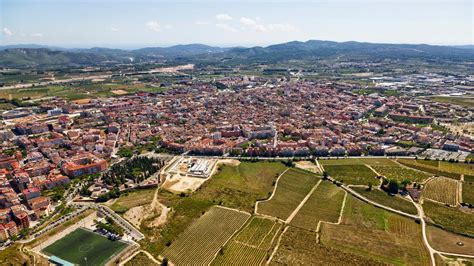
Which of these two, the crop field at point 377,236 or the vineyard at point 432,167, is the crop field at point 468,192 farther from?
the crop field at point 377,236

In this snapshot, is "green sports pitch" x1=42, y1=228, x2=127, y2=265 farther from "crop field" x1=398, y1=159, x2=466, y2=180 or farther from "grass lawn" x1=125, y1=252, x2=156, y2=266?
"crop field" x1=398, y1=159, x2=466, y2=180

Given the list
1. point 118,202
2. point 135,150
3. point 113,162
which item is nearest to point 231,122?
point 135,150

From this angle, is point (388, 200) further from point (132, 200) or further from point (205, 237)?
point (132, 200)

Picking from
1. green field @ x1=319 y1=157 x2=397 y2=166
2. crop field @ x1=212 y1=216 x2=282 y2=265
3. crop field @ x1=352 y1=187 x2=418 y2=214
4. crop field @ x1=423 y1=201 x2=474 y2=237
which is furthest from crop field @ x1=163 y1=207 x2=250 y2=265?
green field @ x1=319 y1=157 x2=397 y2=166

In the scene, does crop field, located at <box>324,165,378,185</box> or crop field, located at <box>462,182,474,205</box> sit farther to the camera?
crop field, located at <box>324,165,378,185</box>

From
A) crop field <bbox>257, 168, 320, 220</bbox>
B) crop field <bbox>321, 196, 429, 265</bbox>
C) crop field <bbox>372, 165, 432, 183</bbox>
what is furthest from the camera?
crop field <bbox>372, 165, 432, 183</bbox>

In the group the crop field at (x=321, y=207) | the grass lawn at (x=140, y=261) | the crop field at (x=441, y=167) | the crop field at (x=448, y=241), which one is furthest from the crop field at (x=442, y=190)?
the grass lawn at (x=140, y=261)
